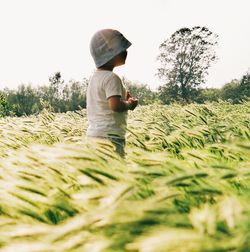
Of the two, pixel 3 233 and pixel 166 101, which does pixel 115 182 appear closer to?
pixel 3 233

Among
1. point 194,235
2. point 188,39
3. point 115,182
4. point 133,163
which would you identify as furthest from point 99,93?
point 188,39

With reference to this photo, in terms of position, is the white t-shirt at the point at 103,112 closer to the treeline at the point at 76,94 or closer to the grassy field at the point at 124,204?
the grassy field at the point at 124,204

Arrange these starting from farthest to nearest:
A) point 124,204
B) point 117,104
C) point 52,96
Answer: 1. point 52,96
2. point 117,104
3. point 124,204

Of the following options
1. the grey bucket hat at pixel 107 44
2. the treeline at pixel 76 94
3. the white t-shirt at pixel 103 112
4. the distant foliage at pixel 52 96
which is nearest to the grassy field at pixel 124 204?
the white t-shirt at pixel 103 112

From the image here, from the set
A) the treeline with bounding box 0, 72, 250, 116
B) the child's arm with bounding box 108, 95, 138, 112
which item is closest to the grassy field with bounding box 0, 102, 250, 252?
the child's arm with bounding box 108, 95, 138, 112

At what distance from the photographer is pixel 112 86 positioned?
12.9ft

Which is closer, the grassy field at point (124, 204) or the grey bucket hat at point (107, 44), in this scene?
the grassy field at point (124, 204)

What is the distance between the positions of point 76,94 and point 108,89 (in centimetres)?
7633

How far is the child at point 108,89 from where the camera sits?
3.95 meters

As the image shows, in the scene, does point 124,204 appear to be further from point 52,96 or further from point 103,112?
point 52,96

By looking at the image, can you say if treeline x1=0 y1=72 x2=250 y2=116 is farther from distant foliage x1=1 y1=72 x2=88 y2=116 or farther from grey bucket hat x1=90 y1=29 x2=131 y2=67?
grey bucket hat x1=90 y1=29 x2=131 y2=67

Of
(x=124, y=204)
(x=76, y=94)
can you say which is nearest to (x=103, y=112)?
(x=124, y=204)

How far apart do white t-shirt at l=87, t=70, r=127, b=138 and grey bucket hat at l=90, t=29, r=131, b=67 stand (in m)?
0.13

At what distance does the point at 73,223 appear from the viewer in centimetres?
132
